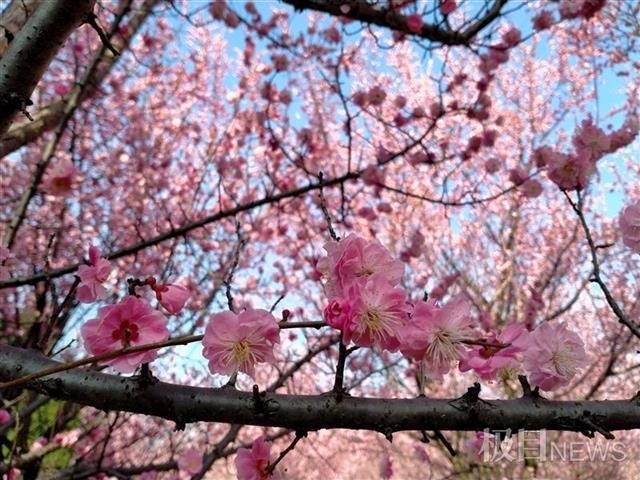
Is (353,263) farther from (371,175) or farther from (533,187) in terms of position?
(533,187)

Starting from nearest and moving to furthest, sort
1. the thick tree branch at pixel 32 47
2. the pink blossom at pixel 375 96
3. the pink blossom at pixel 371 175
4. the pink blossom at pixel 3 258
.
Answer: the thick tree branch at pixel 32 47 → the pink blossom at pixel 3 258 → the pink blossom at pixel 371 175 → the pink blossom at pixel 375 96

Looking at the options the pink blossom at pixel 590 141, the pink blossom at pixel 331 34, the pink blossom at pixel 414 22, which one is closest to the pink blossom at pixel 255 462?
the pink blossom at pixel 590 141

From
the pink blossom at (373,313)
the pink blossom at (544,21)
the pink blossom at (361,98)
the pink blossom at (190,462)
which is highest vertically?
the pink blossom at (544,21)

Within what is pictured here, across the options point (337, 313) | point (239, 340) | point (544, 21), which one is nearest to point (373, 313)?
point (337, 313)

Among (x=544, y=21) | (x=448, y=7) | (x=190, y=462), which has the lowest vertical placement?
(x=190, y=462)

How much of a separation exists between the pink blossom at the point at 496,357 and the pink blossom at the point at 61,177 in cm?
347

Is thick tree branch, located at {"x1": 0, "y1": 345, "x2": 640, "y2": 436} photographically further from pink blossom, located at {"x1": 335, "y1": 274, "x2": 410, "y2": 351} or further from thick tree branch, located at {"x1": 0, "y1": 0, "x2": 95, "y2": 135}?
thick tree branch, located at {"x1": 0, "y1": 0, "x2": 95, "y2": 135}

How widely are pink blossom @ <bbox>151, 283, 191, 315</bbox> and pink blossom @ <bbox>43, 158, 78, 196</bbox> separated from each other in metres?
2.98

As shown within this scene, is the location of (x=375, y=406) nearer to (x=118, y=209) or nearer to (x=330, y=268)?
(x=330, y=268)

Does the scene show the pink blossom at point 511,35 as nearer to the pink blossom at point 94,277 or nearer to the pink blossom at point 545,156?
the pink blossom at point 545,156

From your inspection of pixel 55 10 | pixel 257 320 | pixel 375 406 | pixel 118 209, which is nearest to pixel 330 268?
pixel 257 320

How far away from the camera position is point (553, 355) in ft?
4.91

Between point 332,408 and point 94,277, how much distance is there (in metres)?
0.79

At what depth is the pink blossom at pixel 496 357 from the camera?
139cm
